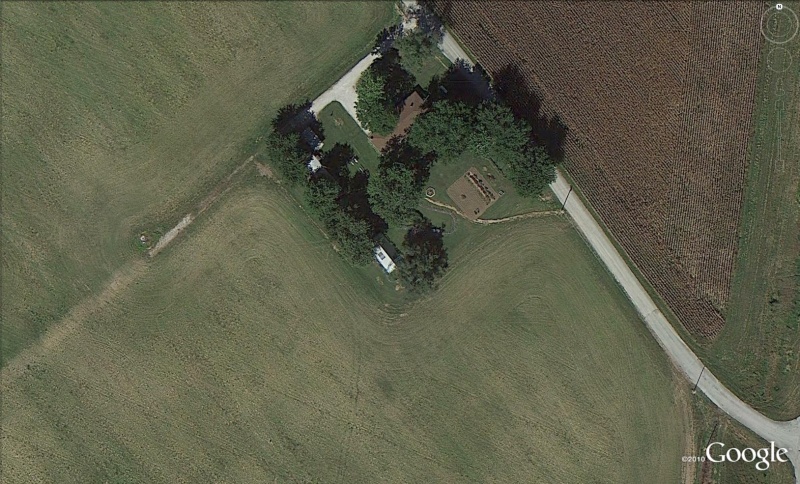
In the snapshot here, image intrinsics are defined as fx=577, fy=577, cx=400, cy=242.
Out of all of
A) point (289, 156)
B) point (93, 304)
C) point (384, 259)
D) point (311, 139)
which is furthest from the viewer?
point (93, 304)

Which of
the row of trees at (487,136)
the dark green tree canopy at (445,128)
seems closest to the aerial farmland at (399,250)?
the dark green tree canopy at (445,128)

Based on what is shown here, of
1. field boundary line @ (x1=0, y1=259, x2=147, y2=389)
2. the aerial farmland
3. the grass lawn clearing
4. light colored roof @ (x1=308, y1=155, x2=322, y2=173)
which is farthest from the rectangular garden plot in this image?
field boundary line @ (x1=0, y1=259, x2=147, y2=389)

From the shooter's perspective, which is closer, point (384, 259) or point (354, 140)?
point (384, 259)

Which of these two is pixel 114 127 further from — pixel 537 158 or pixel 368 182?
pixel 537 158

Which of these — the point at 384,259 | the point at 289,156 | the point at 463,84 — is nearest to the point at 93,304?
the point at 289,156

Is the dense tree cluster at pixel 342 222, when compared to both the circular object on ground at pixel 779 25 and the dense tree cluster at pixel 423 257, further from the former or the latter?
the circular object on ground at pixel 779 25

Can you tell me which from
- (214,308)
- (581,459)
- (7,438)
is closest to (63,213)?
(214,308)

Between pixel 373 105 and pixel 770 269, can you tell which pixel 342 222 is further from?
pixel 770 269
